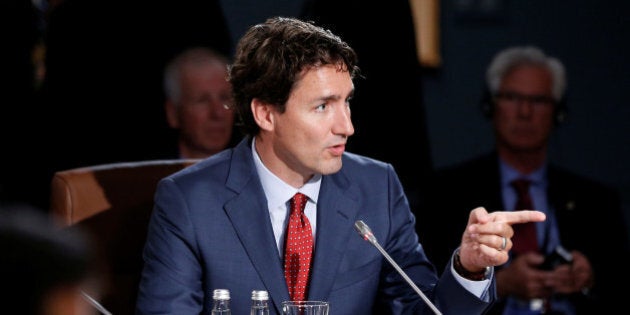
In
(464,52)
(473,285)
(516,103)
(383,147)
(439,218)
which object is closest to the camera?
(473,285)

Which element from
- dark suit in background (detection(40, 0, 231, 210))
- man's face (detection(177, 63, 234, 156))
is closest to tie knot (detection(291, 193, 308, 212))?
man's face (detection(177, 63, 234, 156))

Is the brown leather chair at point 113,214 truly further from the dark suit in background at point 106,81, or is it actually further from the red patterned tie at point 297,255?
the dark suit in background at point 106,81

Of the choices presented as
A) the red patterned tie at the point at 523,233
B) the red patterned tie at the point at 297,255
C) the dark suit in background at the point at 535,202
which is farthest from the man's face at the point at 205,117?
the red patterned tie at the point at 297,255

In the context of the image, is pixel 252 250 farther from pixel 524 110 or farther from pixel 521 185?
pixel 524 110

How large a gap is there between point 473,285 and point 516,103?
1.66 meters

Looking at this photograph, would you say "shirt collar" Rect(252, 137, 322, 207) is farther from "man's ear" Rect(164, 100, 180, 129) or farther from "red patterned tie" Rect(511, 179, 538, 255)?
Result: "red patterned tie" Rect(511, 179, 538, 255)

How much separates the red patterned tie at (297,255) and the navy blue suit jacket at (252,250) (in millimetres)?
29

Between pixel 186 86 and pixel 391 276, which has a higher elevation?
pixel 186 86

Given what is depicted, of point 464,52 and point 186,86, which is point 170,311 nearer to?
point 186,86

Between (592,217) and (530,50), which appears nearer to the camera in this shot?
(592,217)

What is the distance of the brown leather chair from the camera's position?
2.11 m

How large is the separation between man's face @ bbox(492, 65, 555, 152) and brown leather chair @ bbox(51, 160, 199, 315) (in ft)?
5.11

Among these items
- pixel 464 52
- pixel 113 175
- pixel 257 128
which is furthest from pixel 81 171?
pixel 464 52

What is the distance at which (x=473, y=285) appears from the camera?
5.97 feet
